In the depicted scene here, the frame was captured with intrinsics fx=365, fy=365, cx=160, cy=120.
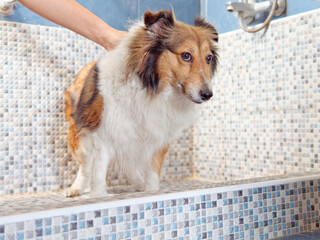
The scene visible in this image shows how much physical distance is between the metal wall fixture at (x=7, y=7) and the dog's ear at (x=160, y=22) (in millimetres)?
800

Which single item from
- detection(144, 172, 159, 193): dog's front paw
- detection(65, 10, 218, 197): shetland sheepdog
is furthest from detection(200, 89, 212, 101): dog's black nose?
detection(144, 172, 159, 193): dog's front paw

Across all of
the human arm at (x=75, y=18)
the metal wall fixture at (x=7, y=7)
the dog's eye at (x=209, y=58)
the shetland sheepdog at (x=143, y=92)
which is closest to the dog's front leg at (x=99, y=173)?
the shetland sheepdog at (x=143, y=92)

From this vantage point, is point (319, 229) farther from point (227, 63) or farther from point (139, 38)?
point (227, 63)

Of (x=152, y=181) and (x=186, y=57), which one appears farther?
(x=152, y=181)

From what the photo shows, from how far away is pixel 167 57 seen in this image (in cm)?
154

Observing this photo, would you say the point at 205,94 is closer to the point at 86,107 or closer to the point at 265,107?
the point at 86,107

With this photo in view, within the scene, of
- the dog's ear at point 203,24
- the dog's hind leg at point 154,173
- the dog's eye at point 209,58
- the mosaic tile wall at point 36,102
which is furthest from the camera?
the mosaic tile wall at point 36,102

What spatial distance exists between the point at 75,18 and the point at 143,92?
442 mm

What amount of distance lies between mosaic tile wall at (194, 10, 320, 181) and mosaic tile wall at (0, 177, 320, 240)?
27.4 inches

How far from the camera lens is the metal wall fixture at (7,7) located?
1884 millimetres

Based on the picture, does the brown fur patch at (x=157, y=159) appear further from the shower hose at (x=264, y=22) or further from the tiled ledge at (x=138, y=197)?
the shower hose at (x=264, y=22)

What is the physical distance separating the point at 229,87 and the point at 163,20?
94 cm

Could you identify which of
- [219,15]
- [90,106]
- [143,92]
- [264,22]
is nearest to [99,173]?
[90,106]

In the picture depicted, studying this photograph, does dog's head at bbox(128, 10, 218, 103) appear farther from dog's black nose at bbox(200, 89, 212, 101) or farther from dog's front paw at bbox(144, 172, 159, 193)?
dog's front paw at bbox(144, 172, 159, 193)
